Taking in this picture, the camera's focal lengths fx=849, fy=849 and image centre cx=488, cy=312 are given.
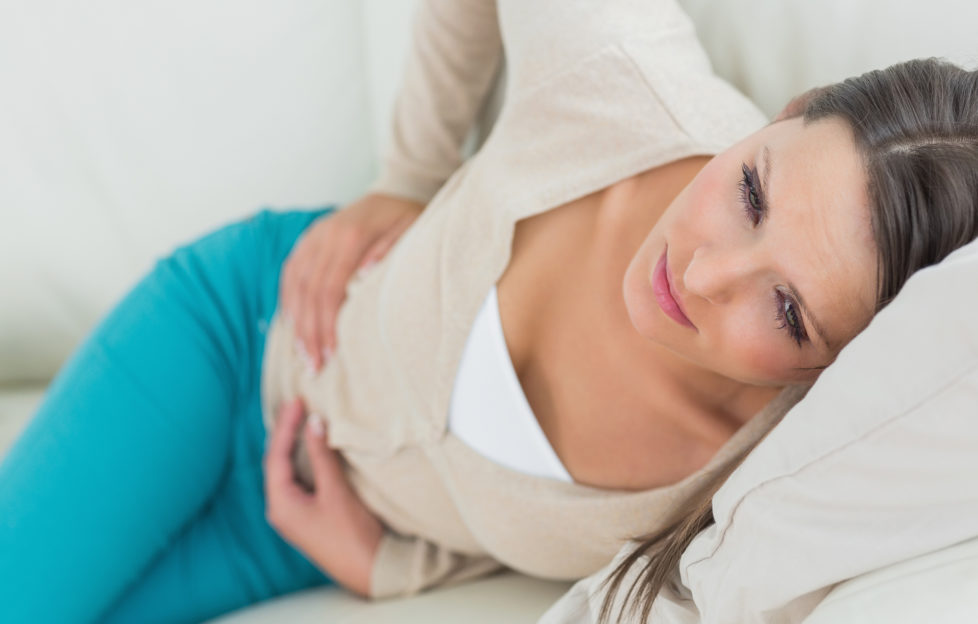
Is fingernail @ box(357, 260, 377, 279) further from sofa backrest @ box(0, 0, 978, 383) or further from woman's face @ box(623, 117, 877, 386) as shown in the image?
woman's face @ box(623, 117, 877, 386)

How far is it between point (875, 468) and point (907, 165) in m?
0.24

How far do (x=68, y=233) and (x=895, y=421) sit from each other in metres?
1.28

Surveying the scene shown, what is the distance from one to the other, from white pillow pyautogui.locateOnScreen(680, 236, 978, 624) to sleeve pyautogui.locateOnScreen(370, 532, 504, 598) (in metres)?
0.52

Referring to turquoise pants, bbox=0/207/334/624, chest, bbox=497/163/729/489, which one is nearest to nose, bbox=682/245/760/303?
chest, bbox=497/163/729/489

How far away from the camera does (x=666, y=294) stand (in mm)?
745

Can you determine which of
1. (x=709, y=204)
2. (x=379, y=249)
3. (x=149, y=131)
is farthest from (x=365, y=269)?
(x=709, y=204)

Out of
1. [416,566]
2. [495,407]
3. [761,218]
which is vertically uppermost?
[761,218]

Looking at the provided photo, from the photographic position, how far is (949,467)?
20.3 inches

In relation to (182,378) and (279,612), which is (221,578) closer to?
(279,612)

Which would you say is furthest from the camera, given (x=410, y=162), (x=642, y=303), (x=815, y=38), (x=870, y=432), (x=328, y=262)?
(x=410, y=162)

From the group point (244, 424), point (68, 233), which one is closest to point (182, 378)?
point (244, 424)

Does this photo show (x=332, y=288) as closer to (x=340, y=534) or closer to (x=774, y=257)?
(x=340, y=534)

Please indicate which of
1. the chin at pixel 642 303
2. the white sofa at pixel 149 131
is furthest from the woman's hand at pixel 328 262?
the chin at pixel 642 303

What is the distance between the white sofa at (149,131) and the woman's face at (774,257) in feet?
1.81
